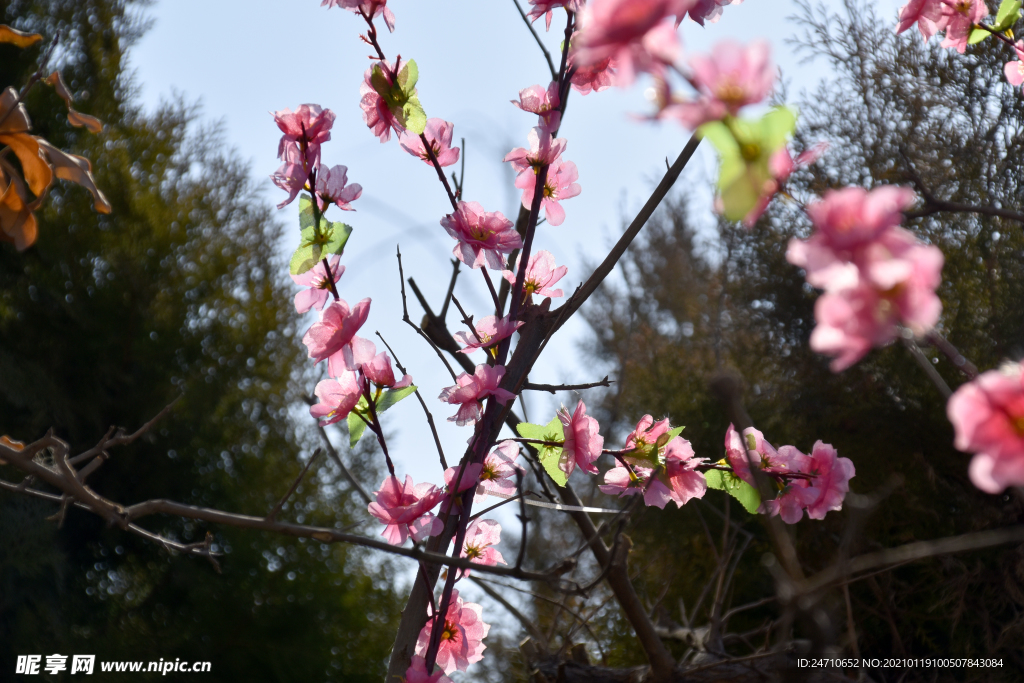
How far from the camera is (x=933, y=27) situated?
57cm

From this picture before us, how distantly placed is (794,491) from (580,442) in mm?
160

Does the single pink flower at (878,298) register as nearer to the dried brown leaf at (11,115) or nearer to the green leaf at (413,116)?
the green leaf at (413,116)

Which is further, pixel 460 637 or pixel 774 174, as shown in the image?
pixel 460 637

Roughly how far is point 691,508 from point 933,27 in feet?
3.04

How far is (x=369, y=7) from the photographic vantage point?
45 centimetres

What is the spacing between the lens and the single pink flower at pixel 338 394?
1.34 ft

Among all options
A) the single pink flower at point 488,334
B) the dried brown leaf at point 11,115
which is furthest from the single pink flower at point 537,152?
the dried brown leaf at point 11,115

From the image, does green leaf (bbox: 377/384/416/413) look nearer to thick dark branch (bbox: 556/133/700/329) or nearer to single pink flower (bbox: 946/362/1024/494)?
thick dark branch (bbox: 556/133/700/329)

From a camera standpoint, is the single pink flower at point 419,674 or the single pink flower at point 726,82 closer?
the single pink flower at point 726,82

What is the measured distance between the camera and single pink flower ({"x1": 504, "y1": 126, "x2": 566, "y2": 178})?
47 cm

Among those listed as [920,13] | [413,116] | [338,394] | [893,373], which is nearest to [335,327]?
[338,394]

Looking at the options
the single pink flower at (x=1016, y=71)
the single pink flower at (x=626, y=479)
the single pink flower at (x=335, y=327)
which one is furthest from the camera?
the single pink flower at (x=1016, y=71)

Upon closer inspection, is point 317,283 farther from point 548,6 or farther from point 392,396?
point 548,6

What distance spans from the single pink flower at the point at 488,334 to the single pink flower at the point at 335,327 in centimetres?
9
